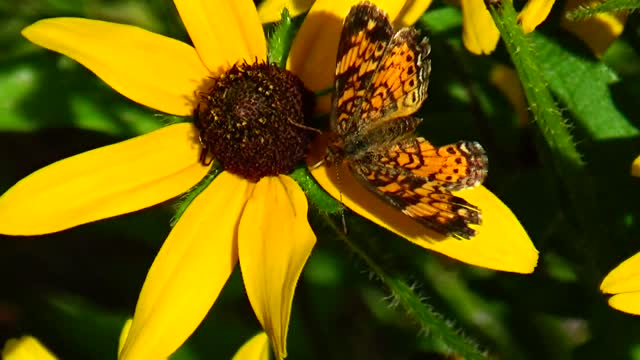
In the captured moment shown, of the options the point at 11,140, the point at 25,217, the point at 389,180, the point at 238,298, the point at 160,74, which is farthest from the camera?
the point at 11,140

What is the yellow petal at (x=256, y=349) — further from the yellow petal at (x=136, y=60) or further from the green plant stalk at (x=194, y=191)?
the yellow petal at (x=136, y=60)

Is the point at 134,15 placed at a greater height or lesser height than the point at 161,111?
lesser

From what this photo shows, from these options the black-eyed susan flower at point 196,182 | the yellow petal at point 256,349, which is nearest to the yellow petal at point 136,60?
the black-eyed susan flower at point 196,182

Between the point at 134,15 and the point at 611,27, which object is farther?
the point at 134,15

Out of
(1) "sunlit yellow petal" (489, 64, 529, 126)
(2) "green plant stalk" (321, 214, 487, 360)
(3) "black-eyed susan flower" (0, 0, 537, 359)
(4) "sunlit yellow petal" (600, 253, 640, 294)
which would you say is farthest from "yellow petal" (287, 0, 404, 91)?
(1) "sunlit yellow petal" (489, 64, 529, 126)

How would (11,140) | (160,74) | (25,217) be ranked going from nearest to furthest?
(25,217), (160,74), (11,140)

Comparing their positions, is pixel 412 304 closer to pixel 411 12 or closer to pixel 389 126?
pixel 389 126

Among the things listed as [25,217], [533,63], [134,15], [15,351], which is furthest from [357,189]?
[134,15]

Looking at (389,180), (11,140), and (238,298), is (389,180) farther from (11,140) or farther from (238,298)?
(11,140)
